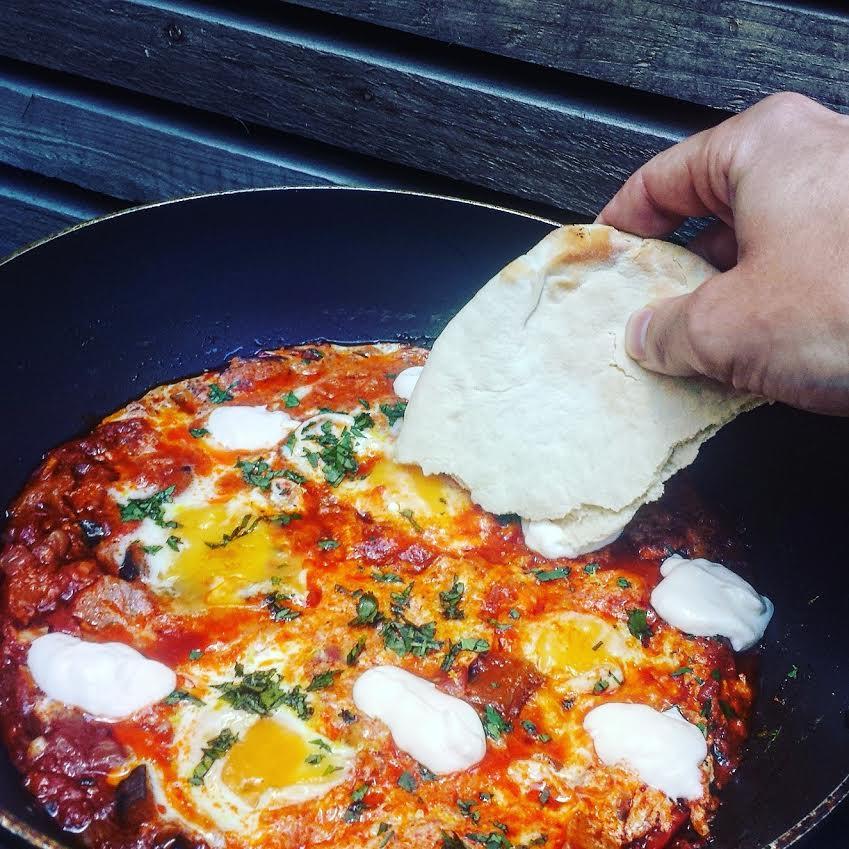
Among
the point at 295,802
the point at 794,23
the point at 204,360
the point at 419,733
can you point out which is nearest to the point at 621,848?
the point at 419,733

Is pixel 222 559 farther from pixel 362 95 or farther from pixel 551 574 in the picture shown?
pixel 362 95

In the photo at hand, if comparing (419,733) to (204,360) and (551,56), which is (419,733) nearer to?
(204,360)

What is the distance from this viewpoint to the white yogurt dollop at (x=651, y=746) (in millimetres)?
2551

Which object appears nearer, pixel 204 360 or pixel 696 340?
pixel 696 340

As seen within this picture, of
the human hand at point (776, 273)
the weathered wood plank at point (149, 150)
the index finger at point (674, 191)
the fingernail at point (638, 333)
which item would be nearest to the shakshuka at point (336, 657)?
the fingernail at point (638, 333)

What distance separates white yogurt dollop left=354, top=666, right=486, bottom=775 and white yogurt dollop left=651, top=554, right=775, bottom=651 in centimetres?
84

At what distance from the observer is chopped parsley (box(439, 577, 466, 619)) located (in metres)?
2.88

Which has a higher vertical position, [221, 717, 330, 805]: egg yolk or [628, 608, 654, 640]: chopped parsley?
[628, 608, 654, 640]: chopped parsley

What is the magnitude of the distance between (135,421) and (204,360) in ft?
1.80

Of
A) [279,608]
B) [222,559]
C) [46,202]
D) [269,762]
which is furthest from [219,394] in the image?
[46,202]

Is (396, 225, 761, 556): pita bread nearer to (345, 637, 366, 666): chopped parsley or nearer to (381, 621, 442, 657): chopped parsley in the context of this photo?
(381, 621, 442, 657): chopped parsley

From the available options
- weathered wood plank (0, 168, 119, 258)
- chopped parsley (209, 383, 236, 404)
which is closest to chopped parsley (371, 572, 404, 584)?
chopped parsley (209, 383, 236, 404)

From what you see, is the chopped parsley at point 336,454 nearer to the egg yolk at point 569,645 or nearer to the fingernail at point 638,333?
the egg yolk at point 569,645

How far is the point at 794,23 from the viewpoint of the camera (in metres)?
3.24
